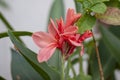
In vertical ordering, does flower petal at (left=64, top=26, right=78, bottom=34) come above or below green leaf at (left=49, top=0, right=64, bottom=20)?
above

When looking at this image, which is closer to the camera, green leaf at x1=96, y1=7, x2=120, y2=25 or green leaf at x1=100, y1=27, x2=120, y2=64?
green leaf at x1=96, y1=7, x2=120, y2=25

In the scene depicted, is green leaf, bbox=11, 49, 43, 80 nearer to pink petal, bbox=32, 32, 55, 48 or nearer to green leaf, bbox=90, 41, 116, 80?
pink petal, bbox=32, 32, 55, 48

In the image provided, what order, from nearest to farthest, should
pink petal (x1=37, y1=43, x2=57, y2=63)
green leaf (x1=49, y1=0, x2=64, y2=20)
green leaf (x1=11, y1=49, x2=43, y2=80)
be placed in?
1. pink petal (x1=37, y1=43, x2=57, y2=63)
2. green leaf (x1=11, y1=49, x2=43, y2=80)
3. green leaf (x1=49, y1=0, x2=64, y2=20)

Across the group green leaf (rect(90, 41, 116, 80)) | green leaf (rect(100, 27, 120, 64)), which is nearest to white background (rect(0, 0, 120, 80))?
green leaf (rect(90, 41, 116, 80))

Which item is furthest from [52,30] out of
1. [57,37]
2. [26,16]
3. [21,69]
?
[26,16]

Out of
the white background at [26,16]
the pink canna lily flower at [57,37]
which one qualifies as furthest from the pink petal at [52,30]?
the white background at [26,16]

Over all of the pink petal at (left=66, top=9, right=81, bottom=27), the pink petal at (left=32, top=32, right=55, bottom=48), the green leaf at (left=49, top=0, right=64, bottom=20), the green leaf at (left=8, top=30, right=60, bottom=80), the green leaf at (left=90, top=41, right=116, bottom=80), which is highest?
the pink petal at (left=66, top=9, right=81, bottom=27)

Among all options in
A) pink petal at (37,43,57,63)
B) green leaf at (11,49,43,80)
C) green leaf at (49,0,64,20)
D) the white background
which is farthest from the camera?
the white background
